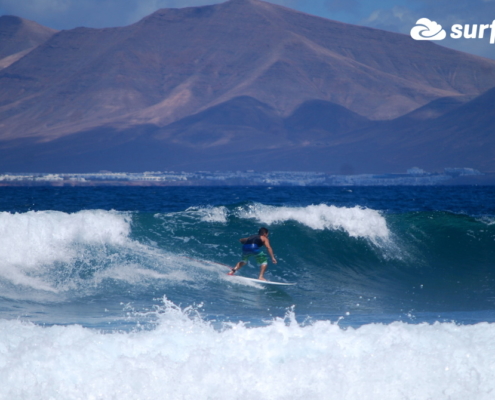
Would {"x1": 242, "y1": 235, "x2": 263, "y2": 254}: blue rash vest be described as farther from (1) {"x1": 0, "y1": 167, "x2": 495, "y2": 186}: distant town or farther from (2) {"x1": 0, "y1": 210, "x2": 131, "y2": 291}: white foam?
(1) {"x1": 0, "y1": 167, "x2": 495, "y2": 186}: distant town

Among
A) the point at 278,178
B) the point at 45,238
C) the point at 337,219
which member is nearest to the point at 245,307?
the point at 45,238

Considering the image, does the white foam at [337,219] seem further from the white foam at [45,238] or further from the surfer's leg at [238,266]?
the surfer's leg at [238,266]

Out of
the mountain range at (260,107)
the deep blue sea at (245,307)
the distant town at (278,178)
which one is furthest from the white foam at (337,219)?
the mountain range at (260,107)

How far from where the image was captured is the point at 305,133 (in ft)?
525

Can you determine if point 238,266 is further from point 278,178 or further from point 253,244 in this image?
point 278,178

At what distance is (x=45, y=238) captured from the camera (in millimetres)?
12656

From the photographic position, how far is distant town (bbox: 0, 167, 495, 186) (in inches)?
4353

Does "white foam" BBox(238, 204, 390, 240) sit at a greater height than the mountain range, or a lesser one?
lesser

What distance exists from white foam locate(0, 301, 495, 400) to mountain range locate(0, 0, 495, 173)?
131m

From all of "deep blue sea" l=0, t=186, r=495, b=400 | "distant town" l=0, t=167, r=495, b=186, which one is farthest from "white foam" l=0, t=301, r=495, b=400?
"distant town" l=0, t=167, r=495, b=186

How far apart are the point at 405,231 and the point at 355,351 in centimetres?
1159

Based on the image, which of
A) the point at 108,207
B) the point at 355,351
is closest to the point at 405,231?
the point at 355,351

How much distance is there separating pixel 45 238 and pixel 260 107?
6185 inches

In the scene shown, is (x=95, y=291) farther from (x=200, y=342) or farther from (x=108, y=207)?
(x=108, y=207)
